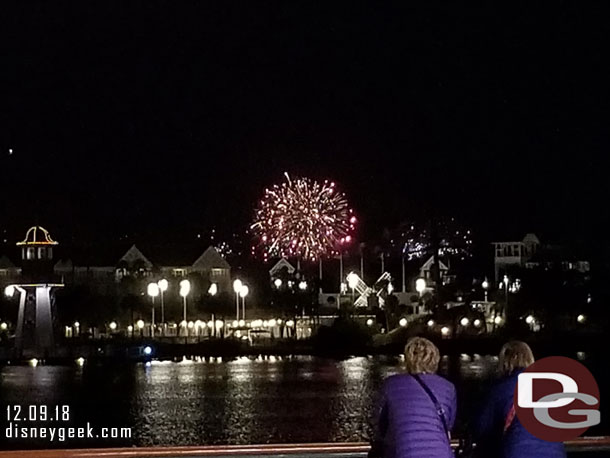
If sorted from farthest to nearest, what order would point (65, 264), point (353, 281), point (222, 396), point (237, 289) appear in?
point (65, 264)
point (353, 281)
point (237, 289)
point (222, 396)

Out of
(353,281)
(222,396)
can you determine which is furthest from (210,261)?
(222,396)

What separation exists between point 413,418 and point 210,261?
8026cm

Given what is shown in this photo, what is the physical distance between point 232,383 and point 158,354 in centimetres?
1505

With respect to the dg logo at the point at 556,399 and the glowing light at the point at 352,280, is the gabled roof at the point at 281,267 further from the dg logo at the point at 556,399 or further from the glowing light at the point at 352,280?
the dg logo at the point at 556,399

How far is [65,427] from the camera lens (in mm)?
36531

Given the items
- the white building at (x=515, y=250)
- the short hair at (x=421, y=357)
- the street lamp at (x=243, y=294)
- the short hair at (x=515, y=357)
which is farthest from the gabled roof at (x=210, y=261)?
the short hair at (x=515, y=357)

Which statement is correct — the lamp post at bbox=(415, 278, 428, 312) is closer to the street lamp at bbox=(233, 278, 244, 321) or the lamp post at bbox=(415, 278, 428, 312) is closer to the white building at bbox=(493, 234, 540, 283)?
the street lamp at bbox=(233, 278, 244, 321)

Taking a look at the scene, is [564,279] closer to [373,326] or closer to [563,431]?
[373,326]

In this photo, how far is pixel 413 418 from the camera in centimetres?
569

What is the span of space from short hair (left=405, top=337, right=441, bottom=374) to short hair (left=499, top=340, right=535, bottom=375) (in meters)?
0.32

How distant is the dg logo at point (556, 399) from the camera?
19.2 feet

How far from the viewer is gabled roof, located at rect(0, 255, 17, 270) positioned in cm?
7800

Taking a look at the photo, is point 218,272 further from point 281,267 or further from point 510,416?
point 510,416

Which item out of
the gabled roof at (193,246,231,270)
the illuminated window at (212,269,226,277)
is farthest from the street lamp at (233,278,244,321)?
the gabled roof at (193,246,231,270)
